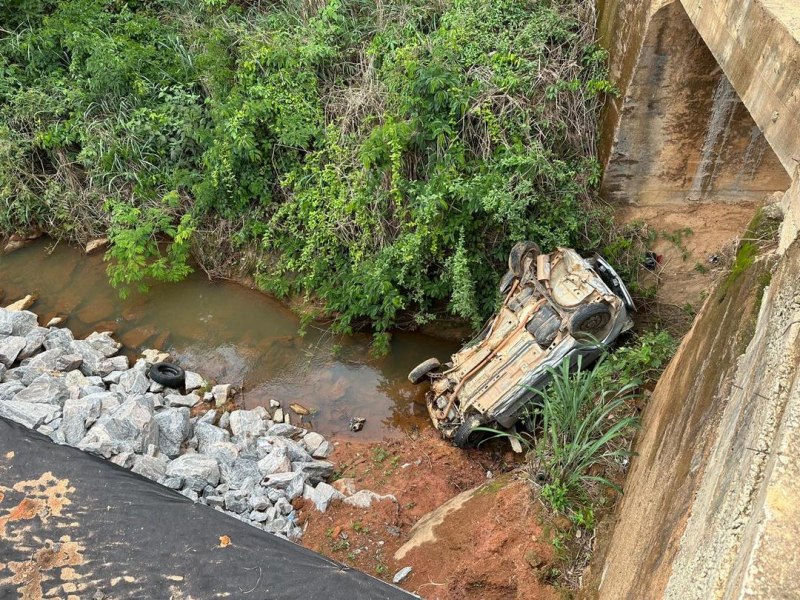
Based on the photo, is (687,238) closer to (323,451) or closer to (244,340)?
(323,451)

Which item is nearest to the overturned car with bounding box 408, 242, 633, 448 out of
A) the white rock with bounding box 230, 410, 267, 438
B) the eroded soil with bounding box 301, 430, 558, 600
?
the eroded soil with bounding box 301, 430, 558, 600

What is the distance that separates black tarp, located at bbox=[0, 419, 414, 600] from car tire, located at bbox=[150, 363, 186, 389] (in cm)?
296

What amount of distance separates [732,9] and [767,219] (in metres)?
1.48

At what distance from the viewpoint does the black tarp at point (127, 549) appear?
2.78m

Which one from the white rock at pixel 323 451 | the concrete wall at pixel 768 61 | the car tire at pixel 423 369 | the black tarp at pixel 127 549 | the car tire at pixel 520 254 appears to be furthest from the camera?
the car tire at pixel 423 369

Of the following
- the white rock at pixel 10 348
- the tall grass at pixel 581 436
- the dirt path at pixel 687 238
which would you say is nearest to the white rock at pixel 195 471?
the white rock at pixel 10 348

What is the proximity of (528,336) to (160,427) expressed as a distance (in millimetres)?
3490

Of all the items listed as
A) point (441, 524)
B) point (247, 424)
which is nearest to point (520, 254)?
point (441, 524)

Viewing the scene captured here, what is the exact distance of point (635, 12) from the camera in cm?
500

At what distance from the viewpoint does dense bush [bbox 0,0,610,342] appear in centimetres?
577

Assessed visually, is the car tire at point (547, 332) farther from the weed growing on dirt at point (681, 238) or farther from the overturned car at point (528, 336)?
the weed growing on dirt at point (681, 238)

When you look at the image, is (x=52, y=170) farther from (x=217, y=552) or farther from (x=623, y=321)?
(x=623, y=321)

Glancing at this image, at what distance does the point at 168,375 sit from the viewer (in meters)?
6.30

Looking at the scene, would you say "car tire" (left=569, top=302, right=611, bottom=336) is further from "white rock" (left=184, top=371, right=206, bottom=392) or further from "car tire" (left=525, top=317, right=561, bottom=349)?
"white rock" (left=184, top=371, right=206, bottom=392)
